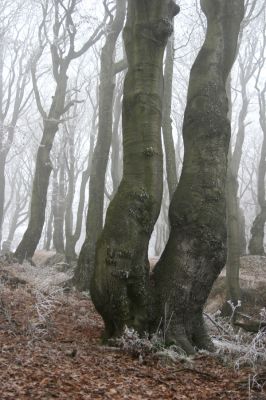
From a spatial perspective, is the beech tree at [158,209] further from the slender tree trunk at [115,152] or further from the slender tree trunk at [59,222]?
the slender tree trunk at [59,222]

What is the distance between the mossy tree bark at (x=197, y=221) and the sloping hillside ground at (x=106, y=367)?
443 millimetres

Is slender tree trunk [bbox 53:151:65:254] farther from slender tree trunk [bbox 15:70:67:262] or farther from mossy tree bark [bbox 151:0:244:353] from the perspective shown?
mossy tree bark [bbox 151:0:244:353]

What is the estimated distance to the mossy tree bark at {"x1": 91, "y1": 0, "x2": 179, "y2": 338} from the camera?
5211 mm

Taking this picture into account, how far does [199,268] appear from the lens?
213 inches

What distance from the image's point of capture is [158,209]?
18.5 feet

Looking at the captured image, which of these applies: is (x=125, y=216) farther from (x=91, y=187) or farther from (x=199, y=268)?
(x=91, y=187)

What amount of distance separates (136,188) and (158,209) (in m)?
0.42

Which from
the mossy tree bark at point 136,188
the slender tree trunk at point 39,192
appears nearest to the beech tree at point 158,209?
the mossy tree bark at point 136,188

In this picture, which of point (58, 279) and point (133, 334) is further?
point (58, 279)

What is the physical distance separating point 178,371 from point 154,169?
242 centimetres

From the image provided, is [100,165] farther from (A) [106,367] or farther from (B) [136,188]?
(A) [106,367]

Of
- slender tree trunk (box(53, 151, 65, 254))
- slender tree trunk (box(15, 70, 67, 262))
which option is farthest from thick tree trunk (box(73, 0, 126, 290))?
slender tree trunk (box(53, 151, 65, 254))

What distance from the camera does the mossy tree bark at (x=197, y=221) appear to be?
5.40 metres

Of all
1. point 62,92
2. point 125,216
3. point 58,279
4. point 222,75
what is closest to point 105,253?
point 125,216
